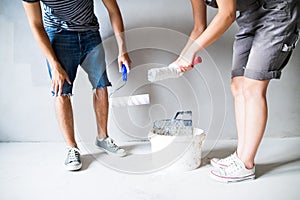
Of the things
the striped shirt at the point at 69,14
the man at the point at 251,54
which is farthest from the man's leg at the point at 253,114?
the striped shirt at the point at 69,14

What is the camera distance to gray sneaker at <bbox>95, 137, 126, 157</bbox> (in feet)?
6.15

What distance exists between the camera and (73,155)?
177 centimetres

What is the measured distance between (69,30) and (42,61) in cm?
41

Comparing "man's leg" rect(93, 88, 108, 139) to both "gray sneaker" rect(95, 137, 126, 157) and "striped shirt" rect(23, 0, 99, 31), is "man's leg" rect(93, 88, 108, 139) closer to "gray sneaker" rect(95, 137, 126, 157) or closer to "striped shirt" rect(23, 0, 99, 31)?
"gray sneaker" rect(95, 137, 126, 157)

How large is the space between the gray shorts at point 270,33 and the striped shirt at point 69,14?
76cm

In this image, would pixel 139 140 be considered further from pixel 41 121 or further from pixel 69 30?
pixel 69 30

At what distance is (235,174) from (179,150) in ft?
0.87

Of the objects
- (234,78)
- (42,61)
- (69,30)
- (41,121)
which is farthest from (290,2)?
(41,121)

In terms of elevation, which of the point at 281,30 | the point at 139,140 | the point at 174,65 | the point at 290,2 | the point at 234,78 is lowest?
the point at 139,140

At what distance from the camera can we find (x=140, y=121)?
2113mm

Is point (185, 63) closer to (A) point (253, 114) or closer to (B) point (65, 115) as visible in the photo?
(A) point (253, 114)

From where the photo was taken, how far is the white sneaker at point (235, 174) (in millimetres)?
1538

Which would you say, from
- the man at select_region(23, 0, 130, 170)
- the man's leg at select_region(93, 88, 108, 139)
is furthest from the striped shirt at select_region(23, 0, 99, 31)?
the man's leg at select_region(93, 88, 108, 139)

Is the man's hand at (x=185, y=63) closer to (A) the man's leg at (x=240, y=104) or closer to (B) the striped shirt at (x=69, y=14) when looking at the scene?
(A) the man's leg at (x=240, y=104)
